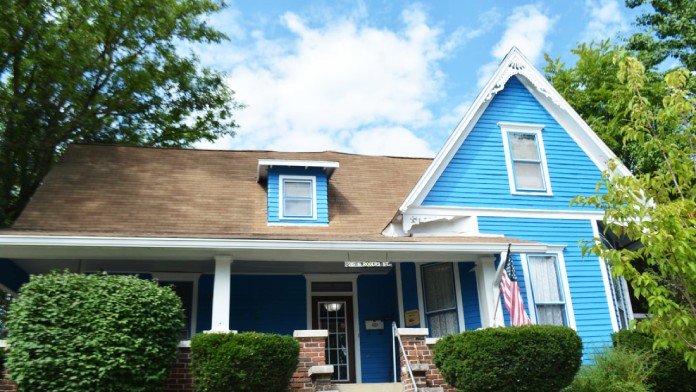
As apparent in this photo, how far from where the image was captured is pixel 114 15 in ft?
66.9

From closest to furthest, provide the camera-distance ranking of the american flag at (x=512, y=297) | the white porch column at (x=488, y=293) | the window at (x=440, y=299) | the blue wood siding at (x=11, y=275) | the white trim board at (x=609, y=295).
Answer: the american flag at (x=512, y=297) → the white porch column at (x=488, y=293) → the blue wood siding at (x=11, y=275) → the window at (x=440, y=299) → the white trim board at (x=609, y=295)

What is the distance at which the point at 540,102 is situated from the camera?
14.1 metres

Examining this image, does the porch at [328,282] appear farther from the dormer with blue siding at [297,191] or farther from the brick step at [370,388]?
the brick step at [370,388]

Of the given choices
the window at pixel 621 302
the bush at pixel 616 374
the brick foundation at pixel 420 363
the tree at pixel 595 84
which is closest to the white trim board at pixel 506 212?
the window at pixel 621 302

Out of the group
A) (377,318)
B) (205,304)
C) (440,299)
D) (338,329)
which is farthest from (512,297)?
(205,304)

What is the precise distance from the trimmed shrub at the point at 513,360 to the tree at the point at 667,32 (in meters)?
15.8

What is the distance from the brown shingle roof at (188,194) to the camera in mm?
12539

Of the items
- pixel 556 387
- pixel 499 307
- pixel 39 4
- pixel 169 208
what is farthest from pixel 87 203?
pixel 556 387

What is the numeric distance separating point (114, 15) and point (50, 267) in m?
11.7

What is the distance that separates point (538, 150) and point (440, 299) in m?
4.29

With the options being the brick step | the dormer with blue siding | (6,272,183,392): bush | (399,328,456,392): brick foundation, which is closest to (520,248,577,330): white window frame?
(399,328,456,392): brick foundation

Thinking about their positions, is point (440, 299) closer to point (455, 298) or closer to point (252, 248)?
point (455, 298)

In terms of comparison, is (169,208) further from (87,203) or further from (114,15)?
(114,15)

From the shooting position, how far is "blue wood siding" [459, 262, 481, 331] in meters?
11.6
